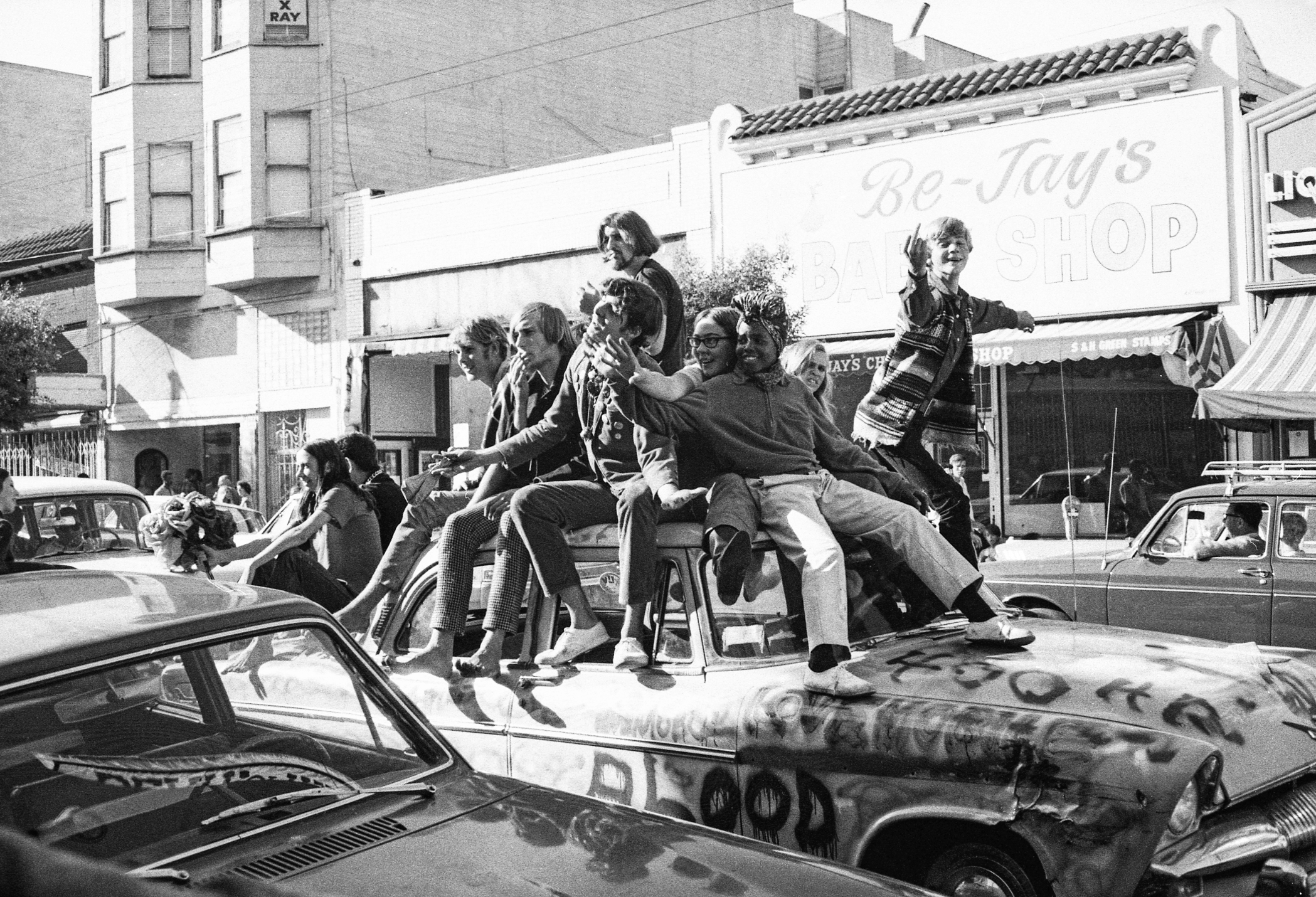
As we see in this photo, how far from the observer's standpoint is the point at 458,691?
4586 mm

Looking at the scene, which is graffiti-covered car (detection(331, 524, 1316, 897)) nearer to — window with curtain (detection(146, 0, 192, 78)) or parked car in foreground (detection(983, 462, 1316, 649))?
parked car in foreground (detection(983, 462, 1316, 649))

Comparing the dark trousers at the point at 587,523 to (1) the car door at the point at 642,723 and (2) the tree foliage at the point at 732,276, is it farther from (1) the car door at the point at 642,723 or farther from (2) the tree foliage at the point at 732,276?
(2) the tree foliage at the point at 732,276

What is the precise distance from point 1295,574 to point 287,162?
2088 centimetres

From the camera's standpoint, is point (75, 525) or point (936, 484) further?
point (75, 525)

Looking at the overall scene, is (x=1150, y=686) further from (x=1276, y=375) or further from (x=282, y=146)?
(x=282, y=146)

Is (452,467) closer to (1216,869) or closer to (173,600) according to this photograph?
(173,600)

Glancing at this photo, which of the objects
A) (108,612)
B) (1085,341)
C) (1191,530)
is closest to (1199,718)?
(108,612)

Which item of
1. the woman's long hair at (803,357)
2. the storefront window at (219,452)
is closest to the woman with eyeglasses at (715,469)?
the woman's long hair at (803,357)

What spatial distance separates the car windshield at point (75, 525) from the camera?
10906mm

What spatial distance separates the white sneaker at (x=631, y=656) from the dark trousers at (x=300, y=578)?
208 cm

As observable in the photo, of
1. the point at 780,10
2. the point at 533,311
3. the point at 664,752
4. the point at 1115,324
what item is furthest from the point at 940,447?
the point at 780,10

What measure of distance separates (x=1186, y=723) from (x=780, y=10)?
3040 centimetres

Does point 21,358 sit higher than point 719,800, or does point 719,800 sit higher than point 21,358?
point 21,358

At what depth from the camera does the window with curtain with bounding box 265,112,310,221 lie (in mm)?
24531
